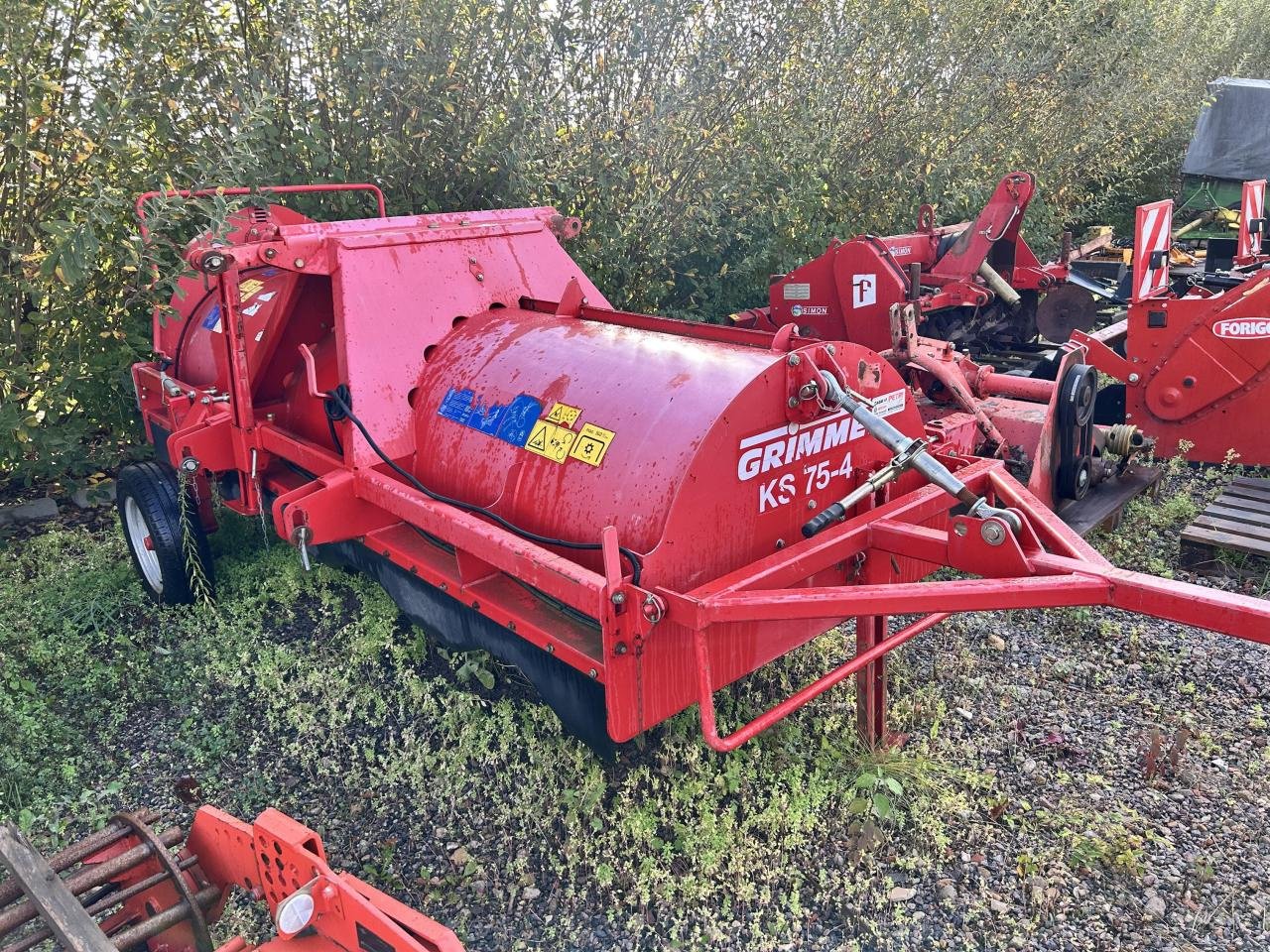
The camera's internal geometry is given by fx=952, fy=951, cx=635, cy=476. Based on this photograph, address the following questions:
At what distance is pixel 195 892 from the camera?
225cm

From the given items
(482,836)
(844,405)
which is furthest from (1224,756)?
(482,836)

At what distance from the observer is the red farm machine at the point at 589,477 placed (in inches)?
94.5

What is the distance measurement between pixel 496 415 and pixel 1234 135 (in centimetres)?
1277

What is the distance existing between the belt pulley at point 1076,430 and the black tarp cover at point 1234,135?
9.95 meters

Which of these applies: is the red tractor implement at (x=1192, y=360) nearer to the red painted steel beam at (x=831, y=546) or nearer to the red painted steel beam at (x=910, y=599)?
the red painted steel beam at (x=831, y=546)

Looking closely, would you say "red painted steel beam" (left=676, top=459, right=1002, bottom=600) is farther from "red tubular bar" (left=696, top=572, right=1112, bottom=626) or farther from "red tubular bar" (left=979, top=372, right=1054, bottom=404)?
"red tubular bar" (left=979, top=372, right=1054, bottom=404)

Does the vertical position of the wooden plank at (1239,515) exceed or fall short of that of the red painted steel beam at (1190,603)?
it falls short

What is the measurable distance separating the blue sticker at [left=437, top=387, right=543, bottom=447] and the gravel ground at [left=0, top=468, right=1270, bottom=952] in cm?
100

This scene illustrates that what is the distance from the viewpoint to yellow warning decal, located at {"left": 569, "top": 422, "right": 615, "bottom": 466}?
2.81 meters

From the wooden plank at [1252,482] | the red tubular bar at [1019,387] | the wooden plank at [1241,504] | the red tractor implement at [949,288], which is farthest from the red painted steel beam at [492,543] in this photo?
the wooden plank at [1252,482]

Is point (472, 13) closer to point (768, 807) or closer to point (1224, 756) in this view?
point (768, 807)

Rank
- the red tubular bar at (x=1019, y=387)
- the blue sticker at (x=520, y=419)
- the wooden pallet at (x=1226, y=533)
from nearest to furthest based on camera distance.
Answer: the blue sticker at (x=520, y=419) < the wooden pallet at (x=1226, y=533) < the red tubular bar at (x=1019, y=387)

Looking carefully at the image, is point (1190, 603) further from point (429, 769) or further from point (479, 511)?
point (429, 769)

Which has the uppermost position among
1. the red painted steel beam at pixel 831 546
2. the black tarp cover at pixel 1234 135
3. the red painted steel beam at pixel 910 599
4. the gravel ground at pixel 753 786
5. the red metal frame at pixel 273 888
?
the black tarp cover at pixel 1234 135
